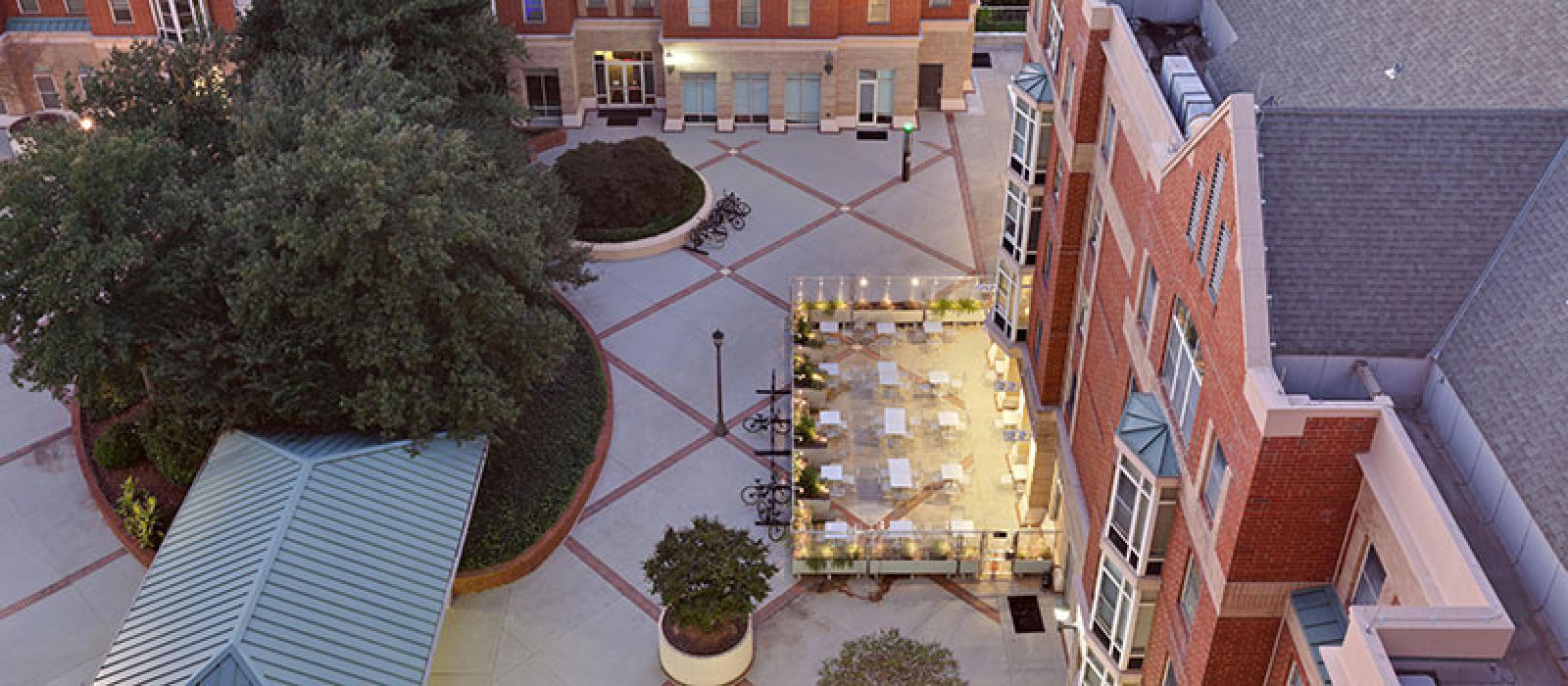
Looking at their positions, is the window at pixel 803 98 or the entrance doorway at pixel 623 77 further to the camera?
the entrance doorway at pixel 623 77

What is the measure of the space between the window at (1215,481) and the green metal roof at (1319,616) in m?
1.77

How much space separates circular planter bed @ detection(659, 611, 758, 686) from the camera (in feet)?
97.2

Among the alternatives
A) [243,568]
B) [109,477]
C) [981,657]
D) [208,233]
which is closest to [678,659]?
[981,657]

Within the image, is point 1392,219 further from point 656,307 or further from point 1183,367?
point 656,307

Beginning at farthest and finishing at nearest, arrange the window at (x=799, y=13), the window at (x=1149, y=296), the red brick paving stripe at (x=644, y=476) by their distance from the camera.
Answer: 1. the window at (x=799, y=13)
2. the red brick paving stripe at (x=644, y=476)
3. the window at (x=1149, y=296)

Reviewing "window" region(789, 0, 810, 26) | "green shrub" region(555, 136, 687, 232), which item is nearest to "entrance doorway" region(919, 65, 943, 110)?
"window" region(789, 0, 810, 26)

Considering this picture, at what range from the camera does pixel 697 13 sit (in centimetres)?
5234

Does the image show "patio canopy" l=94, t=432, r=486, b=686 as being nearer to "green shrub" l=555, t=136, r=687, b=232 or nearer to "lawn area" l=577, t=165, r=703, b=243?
"lawn area" l=577, t=165, r=703, b=243

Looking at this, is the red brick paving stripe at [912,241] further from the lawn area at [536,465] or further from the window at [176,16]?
the window at [176,16]

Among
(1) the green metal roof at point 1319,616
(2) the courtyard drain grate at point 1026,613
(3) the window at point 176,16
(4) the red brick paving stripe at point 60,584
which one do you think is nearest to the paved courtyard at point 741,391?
(2) the courtyard drain grate at point 1026,613

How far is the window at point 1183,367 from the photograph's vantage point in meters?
22.3

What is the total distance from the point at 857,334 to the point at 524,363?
12.7m

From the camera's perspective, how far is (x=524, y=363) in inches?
1302

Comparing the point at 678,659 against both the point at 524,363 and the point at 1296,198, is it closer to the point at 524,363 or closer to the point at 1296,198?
the point at 524,363
